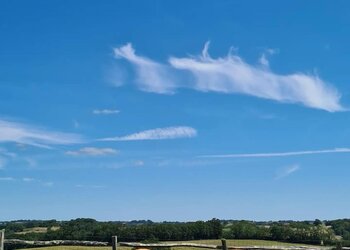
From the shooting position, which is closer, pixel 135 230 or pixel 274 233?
pixel 135 230

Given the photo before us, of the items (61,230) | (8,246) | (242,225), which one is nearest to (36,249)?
(8,246)

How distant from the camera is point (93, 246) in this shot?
16625 mm

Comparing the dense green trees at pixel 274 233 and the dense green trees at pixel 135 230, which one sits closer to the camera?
the dense green trees at pixel 135 230

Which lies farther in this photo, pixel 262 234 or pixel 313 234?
pixel 313 234

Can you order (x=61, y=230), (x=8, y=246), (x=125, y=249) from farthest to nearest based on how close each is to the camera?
1. (x=61, y=230)
2. (x=125, y=249)
3. (x=8, y=246)

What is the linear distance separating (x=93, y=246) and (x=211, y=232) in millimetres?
32455

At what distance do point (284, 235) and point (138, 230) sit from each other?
14057mm

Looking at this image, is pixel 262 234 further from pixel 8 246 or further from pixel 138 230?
pixel 8 246

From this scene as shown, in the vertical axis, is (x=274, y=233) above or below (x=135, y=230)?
below

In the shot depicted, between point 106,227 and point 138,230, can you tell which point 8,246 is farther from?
point 138,230

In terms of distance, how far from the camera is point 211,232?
4784cm

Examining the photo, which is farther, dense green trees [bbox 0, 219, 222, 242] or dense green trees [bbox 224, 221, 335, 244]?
dense green trees [bbox 224, 221, 335, 244]

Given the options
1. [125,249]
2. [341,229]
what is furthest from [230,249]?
[341,229]

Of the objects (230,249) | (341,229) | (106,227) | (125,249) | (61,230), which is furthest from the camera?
(341,229)
